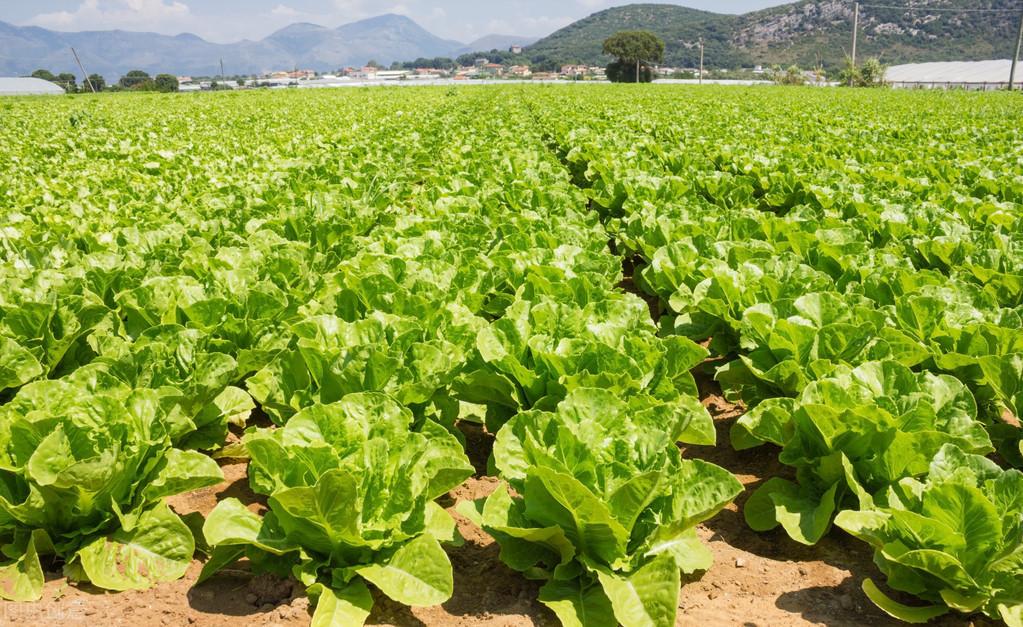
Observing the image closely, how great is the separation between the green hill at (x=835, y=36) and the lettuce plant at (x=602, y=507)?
131m

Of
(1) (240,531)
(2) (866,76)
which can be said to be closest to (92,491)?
(1) (240,531)

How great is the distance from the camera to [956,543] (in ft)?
7.51

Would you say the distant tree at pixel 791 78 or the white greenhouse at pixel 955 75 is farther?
the distant tree at pixel 791 78

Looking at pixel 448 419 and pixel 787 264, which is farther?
pixel 787 264

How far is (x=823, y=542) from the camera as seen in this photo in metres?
2.95

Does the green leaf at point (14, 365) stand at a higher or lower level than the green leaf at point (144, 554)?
higher

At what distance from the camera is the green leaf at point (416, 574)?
2379 mm

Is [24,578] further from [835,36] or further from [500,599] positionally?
[835,36]

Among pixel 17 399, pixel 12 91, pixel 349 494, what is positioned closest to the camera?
pixel 349 494

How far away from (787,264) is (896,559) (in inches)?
93.1

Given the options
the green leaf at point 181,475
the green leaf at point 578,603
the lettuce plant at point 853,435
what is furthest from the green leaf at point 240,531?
the lettuce plant at point 853,435

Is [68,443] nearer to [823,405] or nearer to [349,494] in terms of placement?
Answer: [349,494]

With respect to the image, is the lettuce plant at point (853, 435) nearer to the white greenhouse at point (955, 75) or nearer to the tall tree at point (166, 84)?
the white greenhouse at point (955, 75)

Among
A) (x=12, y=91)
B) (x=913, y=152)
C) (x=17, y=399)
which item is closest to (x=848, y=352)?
(x=17, y=399)
